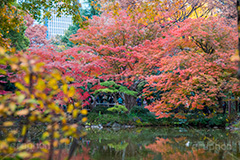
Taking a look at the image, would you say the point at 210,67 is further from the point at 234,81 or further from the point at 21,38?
the point at 21,38

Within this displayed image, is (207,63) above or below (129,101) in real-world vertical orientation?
above

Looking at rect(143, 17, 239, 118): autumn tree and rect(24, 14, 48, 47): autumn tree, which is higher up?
rect(24, 14, 48, 47): autumn tree

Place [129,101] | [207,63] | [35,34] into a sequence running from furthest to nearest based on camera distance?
1. [35,34]
2. [129,101]
3. [207,63]

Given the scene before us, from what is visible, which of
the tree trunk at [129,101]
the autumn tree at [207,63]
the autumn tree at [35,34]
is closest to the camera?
the autumn tree at [207,63]

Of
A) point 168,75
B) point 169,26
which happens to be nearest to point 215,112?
point 168,75

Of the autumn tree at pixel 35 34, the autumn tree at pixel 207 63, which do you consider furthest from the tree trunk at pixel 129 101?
the autumn tree at pixel 35 34

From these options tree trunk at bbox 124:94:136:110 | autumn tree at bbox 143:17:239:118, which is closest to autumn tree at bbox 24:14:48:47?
tree trunk at bbox 124:94:136:110

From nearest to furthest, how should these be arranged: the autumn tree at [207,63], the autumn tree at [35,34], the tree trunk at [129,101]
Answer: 1. the autumn tree at [207,63]
2. the tree trunk at [129,101]
3. the autumn tree at [35,34]

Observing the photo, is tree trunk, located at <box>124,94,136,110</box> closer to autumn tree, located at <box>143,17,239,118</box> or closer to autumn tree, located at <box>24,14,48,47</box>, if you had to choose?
autumn tree, located at <box>143,17,239,118</box>

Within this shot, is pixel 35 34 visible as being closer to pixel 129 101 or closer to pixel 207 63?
pixel 129 101

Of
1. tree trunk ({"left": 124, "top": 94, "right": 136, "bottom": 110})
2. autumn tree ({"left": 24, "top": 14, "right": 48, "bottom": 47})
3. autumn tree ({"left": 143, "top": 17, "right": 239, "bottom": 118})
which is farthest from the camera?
autumn tree ({"left": 24, "top": 14, "right": 48, "bottom": 47})

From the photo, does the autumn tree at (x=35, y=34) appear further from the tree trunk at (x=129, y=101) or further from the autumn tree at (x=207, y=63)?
the autumn tree at (x=207, y=63)

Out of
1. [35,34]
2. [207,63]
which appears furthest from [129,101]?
[35,34]

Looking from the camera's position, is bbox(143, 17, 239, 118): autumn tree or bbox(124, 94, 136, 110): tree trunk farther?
bbox(124, 94, 136, 110): tree trunk
